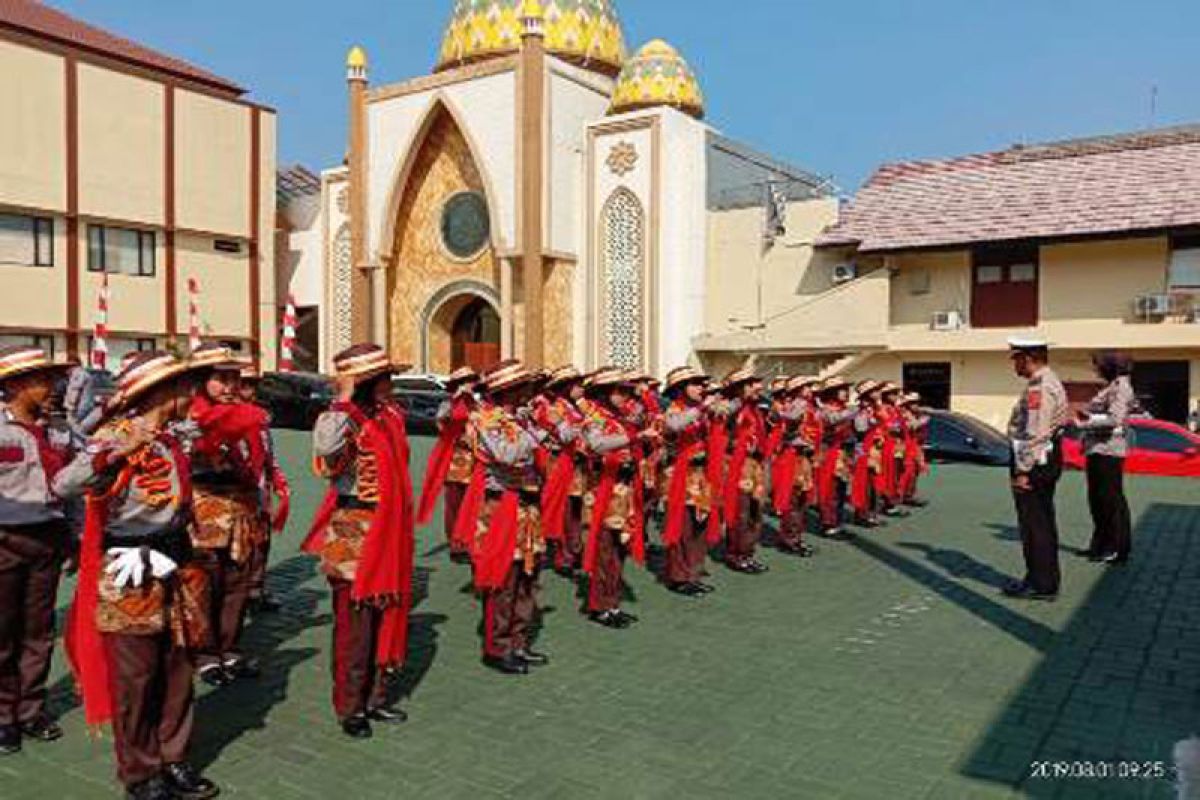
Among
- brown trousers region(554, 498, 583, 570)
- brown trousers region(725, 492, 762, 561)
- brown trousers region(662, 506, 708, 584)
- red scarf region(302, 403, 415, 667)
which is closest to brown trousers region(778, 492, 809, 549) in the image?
brown trousers region(725, 492, 762, 561)

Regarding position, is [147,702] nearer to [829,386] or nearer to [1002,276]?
[829,386]

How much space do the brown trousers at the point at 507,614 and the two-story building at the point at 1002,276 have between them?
1927 centimetres

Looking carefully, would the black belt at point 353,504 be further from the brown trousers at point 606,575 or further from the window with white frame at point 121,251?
the window with white frame at point 121,251

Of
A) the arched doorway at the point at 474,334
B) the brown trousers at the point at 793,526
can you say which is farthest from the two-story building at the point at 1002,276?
the brown trousers at the point at 793,526

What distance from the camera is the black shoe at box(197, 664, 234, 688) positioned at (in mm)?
5352

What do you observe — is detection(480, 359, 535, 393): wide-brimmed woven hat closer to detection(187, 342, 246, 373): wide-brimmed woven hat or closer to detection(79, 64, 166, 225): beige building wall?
detection(187, 342, 246, 373): wide-brimmed woven hat

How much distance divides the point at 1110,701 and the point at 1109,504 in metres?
4.03

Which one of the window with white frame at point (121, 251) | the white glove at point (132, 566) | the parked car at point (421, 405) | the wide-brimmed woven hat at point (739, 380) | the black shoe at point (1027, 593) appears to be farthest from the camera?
the window with white frame at point (121, 251)

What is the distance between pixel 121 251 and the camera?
27.6 metres

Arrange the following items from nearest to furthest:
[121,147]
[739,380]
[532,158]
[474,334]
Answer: [739,380], [532,158], [121,147], [474,334]

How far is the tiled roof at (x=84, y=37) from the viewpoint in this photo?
25.5 m

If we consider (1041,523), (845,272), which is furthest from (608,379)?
(845,272)

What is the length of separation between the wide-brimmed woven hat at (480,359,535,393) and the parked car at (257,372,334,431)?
17.2m

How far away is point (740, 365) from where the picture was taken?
26484 millimetres
